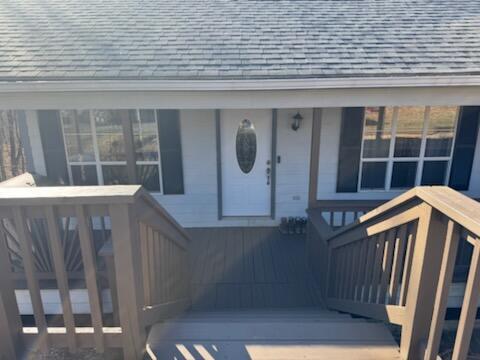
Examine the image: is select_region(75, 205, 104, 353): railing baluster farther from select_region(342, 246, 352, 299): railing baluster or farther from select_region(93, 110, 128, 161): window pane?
select_region(93, 110, 128, 161): window pane

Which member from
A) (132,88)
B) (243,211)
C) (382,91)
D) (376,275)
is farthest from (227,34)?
(376,275)

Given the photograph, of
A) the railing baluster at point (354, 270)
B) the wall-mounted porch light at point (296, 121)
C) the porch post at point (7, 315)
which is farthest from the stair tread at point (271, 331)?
the wall-mounted porch light at point (296, 121)

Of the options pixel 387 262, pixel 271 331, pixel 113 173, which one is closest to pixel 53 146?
pixel 113 173

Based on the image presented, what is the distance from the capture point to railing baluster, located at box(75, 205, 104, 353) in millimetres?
1579

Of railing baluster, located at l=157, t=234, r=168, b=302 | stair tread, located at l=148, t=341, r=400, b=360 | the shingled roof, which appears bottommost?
stair tread, located at l=148, t=341, r=400, b=360

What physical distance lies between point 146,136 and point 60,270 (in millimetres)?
3751

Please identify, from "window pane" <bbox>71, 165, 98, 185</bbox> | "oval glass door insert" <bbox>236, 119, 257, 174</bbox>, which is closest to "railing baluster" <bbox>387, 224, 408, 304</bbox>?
"oval glass door insert" <bbox>236, 119, 257, 174</bbox>

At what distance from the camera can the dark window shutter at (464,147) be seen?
4.96 m

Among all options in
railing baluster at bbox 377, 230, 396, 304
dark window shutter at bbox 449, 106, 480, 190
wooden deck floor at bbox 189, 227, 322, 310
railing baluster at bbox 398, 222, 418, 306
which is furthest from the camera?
dark window shutter at bbox 449, 106, 480, 190

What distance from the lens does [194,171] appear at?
543cm

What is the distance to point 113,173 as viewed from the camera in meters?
5.37

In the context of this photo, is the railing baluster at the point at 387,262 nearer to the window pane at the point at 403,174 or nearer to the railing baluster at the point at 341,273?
the railing baluster at the point at 341,273

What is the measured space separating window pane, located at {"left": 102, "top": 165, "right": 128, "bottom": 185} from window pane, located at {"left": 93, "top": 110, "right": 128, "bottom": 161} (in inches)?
5.1

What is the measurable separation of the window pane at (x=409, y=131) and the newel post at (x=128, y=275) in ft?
15.4
